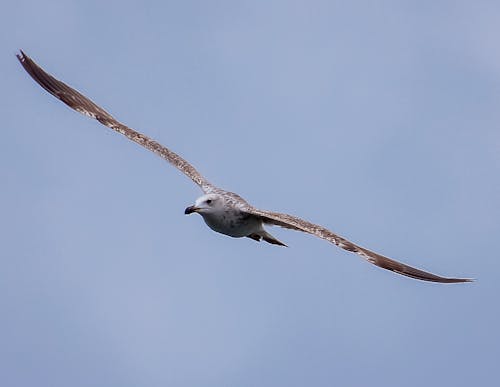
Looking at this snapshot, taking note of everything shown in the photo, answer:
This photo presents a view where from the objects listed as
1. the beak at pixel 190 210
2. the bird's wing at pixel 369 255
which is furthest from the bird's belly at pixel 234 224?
the bird's wing at pixel 369 255

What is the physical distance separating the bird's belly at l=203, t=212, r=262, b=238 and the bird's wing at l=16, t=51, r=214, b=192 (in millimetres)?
2593

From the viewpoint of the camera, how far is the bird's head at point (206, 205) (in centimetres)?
2234

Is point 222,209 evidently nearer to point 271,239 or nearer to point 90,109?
point 271,239

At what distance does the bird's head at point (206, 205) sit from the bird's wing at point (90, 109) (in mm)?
2581

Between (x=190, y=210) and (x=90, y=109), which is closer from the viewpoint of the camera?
(x=190, y=210)

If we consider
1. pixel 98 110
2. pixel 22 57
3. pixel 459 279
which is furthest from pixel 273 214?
pixel 22 57

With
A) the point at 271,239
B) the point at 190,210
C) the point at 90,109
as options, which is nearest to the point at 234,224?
the point at 190,210

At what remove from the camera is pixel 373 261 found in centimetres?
2050

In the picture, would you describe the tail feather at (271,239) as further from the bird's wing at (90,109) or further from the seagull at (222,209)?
the bird's wing at (90,109)

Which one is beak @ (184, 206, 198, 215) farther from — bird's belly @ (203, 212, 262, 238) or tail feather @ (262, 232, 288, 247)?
tail feather @ (262, 232, 288, 247)

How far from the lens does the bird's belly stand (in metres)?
22.5

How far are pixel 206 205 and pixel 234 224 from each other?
25.9 inches

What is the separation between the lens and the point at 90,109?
1057 inches

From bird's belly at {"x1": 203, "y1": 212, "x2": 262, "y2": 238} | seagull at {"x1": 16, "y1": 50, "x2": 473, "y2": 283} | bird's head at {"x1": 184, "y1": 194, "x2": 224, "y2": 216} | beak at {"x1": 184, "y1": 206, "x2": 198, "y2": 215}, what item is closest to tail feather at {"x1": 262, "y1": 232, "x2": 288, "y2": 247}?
seagull at {"x1": 16, "y1": 50, "x2": 473, "y2": 283}
